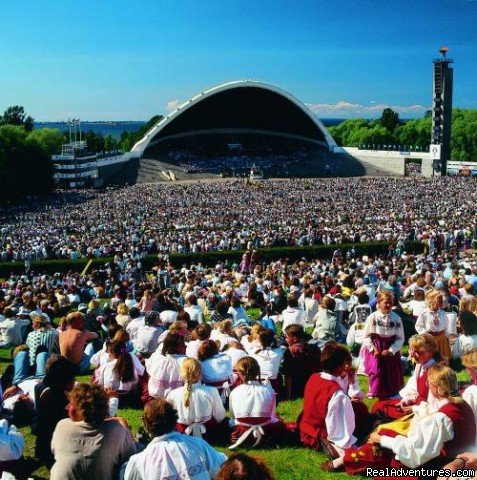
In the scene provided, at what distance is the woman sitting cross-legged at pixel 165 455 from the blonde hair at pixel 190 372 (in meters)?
1.37

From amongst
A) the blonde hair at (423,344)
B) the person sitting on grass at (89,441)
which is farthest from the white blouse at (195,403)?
the blonde hair at (423,344)

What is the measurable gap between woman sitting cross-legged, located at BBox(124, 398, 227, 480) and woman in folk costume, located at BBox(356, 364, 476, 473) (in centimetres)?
147

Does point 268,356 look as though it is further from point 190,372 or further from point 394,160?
point 394,160

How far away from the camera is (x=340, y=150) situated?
8069 centimetres

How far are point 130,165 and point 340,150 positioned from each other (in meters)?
28.1

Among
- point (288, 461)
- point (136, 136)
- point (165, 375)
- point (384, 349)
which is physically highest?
point (136, 136)

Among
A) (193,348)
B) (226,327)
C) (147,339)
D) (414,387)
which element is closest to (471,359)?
(414,387)

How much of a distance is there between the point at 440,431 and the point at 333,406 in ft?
3.72

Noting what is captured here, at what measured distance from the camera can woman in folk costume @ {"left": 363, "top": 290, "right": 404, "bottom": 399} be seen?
6.91m

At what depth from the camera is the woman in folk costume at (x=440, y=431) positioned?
14.1 feet

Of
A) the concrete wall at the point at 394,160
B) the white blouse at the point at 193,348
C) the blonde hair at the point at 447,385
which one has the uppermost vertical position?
the concrete wall at the point at 394,160

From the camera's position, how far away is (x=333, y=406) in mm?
5258

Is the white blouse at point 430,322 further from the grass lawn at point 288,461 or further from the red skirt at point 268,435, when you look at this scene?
the red skirt at point 268,435

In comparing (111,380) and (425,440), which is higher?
(425,440)
